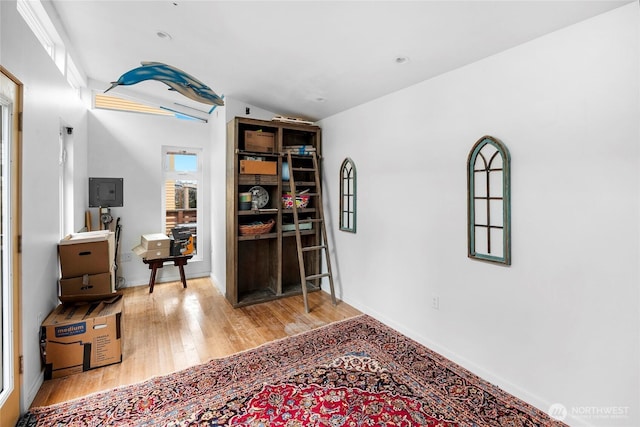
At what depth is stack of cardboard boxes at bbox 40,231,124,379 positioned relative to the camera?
2.18 m

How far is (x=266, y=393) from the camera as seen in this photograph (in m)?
2.03

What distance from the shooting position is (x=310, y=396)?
2.00m

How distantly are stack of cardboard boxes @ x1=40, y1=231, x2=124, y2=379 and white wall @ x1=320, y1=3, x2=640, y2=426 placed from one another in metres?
2.55

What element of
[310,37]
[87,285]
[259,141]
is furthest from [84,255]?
[310,37]

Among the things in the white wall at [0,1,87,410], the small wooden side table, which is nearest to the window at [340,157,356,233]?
the small wooden side table

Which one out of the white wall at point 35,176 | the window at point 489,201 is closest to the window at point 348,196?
the window at point 489,201

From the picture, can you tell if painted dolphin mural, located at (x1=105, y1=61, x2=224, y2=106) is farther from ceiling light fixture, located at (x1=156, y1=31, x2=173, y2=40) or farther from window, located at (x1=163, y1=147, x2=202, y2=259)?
window, located at (x1=163, y1=147, x2=202, y2=259)

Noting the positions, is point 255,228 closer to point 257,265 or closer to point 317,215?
point 257,265

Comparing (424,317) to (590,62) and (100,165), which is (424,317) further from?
(100,165)

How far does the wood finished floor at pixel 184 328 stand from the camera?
222cm

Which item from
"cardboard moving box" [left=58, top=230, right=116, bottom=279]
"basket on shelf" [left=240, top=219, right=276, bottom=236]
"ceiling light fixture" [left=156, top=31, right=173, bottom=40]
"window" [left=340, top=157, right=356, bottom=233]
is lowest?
"cardboard moving box" [left=58, top=230, right=116, bottom=279]

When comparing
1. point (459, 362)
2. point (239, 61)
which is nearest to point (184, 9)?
point (239, 61)

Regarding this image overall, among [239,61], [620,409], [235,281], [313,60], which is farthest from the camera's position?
[235,281]

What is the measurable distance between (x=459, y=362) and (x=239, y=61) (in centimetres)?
322
